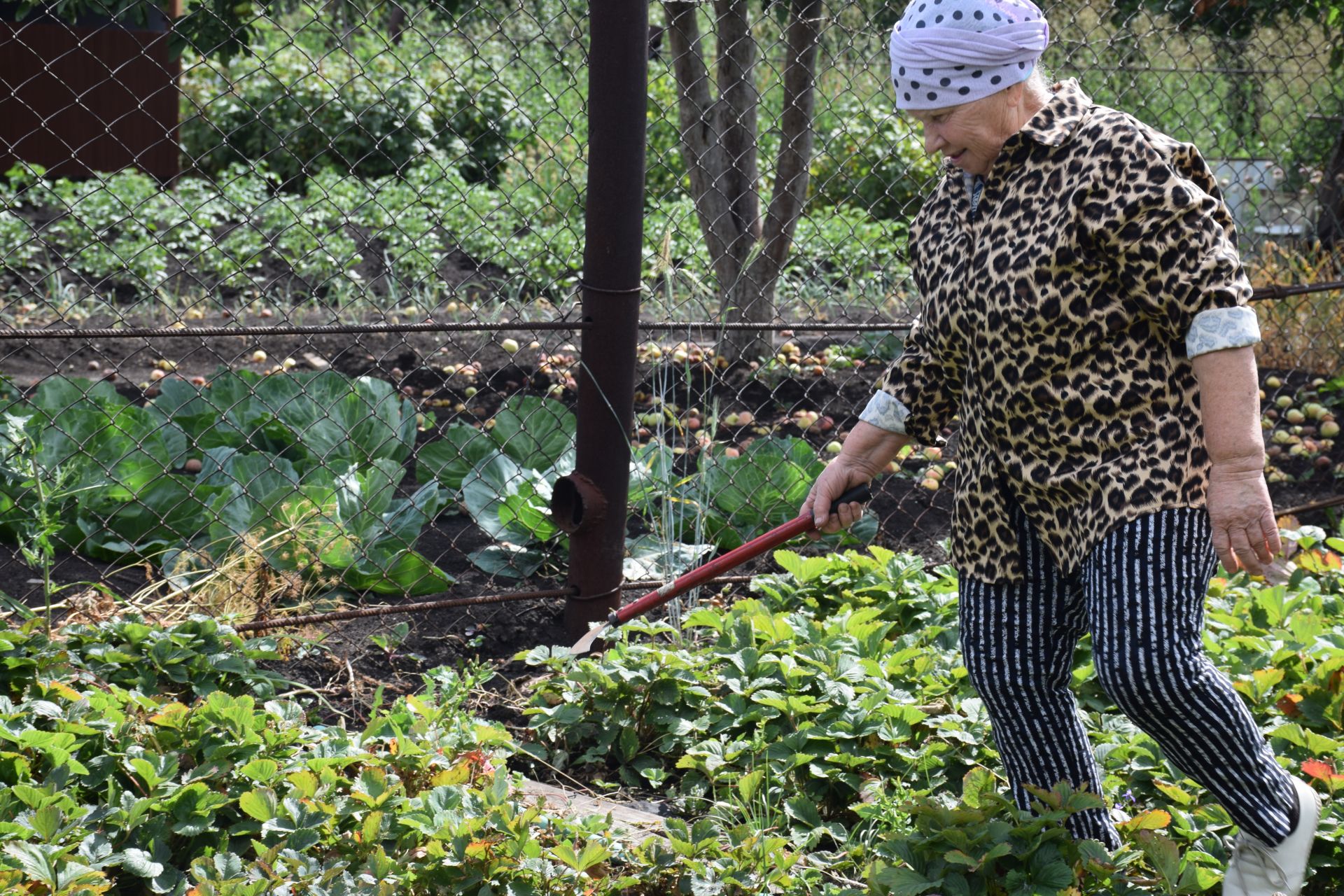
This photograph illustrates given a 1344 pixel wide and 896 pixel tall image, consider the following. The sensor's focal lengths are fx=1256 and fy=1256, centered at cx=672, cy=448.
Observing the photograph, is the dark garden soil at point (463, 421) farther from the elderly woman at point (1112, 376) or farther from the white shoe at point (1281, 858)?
the white shoe at point (1281, 858)

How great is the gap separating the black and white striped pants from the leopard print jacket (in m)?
0.04

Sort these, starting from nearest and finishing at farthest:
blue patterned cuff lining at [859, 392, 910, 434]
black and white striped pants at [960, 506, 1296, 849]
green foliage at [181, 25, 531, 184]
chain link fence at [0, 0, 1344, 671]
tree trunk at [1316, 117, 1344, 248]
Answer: black and white striped pants at [960, 506, 1296, 849] → blue patterned cuff lining at [859, 392, 910, 434] → chain link fence at [0, 0, 1344, 671] → tree trunk at [1316, 117, 1344, 248] → green foliage at [181, 25, 531, 184]

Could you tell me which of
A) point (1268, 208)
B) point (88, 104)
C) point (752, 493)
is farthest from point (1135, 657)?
point (88, 104)

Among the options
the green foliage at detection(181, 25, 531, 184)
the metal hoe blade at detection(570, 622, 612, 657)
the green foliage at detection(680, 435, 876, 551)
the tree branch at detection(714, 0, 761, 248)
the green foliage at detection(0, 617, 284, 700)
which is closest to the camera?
the green foliage at detection(0, 617, 284, 700)

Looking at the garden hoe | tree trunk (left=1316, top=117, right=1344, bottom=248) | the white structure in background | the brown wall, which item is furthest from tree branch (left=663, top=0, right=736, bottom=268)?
the brown wall

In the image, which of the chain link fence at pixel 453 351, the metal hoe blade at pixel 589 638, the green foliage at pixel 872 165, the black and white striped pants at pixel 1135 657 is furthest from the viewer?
the green foliage at pixel 872 165

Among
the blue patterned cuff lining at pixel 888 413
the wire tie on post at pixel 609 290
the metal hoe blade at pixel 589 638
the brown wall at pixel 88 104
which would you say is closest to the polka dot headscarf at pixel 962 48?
the blue patterned cuff lining at pixel 888 413

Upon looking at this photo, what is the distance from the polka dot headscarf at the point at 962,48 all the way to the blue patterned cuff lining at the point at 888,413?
0.55 metres

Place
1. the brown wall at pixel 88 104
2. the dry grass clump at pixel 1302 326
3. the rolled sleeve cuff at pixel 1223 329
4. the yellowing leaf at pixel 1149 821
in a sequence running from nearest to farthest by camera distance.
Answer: the rolled sleeve cuff at pixel 1223 329
the yellowing leaf at pixel 1149 821
the dry grass clump at pixel 1302 326
the brown wall at pixel 88 104

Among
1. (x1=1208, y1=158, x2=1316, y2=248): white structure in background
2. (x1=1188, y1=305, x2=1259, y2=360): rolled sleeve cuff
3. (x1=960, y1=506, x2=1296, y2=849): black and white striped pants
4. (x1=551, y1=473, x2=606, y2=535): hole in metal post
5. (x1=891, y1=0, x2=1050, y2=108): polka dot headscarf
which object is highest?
(x1=891, y1=0, x2=1050, y2=108): polka dot headscarf

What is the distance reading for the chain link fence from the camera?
10.3 ft

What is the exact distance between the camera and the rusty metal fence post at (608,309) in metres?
2.84

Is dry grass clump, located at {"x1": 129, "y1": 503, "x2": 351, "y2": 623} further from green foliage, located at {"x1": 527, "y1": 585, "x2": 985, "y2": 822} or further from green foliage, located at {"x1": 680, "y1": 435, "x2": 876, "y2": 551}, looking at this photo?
green foliage, located at {"x1": 680, "y1": 435, "x2": 876, "y2": 551}

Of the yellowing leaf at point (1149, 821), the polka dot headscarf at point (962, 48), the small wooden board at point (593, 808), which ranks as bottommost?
the small wooden board at point (593, 808)
